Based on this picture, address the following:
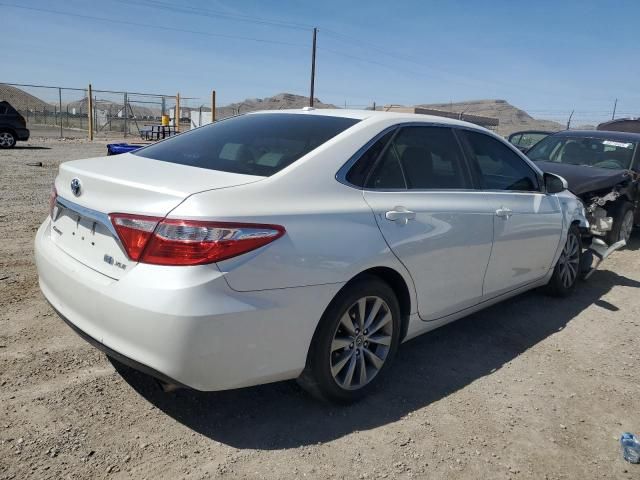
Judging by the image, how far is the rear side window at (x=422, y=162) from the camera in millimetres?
3160

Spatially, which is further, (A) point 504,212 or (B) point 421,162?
(A) point 504,212

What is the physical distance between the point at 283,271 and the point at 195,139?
1.47m

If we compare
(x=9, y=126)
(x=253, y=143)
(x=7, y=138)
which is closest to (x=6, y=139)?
(x=7, y=138)

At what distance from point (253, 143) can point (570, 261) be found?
366 cm

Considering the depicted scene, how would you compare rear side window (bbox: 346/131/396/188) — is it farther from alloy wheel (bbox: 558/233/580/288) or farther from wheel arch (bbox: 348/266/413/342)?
alloy wheel (bbox: 558/233/580/288)

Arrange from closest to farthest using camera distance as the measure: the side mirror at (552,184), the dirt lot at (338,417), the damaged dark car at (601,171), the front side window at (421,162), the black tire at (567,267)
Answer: the dirt lot at (338,417)
the front side window at (421,162)
the side mirror at (552,184)
the black tire at (567,267)
the damaged dark car at (601,171)

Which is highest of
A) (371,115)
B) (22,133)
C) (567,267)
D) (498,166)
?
(371,115)

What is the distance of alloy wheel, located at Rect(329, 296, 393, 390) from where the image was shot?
2918 mm

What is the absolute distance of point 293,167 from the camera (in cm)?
273

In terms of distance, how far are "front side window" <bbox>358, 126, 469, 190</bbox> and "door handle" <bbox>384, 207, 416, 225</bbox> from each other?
0.16m

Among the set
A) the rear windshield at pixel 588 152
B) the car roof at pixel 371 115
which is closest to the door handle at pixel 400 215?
the car roof at pixel 371 115

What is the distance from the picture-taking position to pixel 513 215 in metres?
4.04

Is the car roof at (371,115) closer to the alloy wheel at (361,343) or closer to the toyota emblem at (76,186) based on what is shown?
the alloy wheel at (361,343)

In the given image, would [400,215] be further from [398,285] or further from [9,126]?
[9,126]
